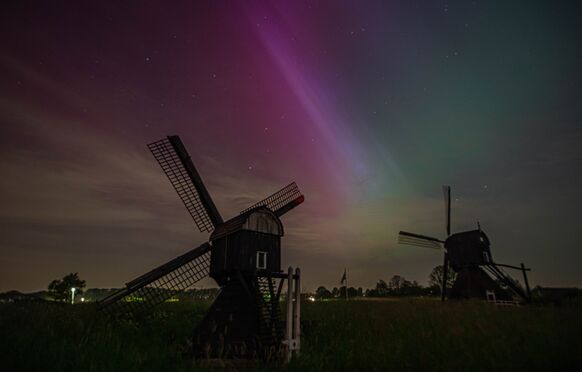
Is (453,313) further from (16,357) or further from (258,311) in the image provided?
(16,357)

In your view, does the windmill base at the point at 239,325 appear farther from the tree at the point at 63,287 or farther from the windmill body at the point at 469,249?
the tree at the point at 63,287

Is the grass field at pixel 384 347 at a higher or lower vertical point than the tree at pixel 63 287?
higher

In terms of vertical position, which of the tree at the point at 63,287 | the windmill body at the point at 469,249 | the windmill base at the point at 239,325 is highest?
the windmill body at the point at 469,249

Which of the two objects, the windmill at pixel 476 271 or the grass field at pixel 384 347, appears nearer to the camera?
the grass field at pixel 384 347

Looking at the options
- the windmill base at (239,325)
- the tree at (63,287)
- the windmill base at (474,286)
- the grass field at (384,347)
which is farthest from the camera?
the tree at (63,287)

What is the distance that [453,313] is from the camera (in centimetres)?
1391

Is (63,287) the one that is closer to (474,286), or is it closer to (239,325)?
(239,325)

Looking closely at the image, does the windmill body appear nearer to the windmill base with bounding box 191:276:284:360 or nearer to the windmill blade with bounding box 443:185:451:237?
the windmill blade with bounding box 443:185:451:237

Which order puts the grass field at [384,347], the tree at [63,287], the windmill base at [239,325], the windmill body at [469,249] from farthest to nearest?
the tree at [63,287]
the windmill body at [469,249]
the windmill base at [239,325]
the grass field at [384,347]

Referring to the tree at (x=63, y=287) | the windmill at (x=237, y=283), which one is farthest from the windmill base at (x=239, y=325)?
the tree at (x=63, y=287)

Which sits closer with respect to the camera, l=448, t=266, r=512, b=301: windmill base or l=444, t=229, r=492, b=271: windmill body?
l=448, t=266, r=512, b=301: windmill base

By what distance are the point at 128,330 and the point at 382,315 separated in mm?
12824

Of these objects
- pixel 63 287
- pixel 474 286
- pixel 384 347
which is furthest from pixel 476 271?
pixel 63 287

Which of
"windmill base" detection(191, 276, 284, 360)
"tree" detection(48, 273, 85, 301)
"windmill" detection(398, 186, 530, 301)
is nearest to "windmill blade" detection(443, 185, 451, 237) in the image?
"windmill" detection(398, 186, 530, 301)
